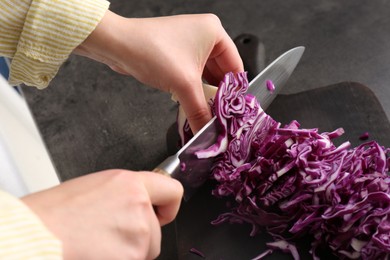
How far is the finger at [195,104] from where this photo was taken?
43.5 inches

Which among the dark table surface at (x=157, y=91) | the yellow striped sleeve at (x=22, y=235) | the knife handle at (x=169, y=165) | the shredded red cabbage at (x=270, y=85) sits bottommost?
the dark table surface at (x=157, y=91)

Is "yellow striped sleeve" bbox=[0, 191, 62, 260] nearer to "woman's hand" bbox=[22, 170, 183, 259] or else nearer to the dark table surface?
"woman's hand" bbox=[22, 170, 183, 259]

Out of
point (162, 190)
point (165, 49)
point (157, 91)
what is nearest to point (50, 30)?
point (165, 49)

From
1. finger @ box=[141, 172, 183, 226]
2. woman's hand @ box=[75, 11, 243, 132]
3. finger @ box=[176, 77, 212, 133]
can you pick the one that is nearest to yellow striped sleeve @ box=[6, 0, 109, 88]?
woman's hand @ box=[75, 11, 243, 132]

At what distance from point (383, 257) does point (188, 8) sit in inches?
45.6

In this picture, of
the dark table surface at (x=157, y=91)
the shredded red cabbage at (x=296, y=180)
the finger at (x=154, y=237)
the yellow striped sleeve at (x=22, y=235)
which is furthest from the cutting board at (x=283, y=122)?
the yellow striped sleeve at (x=22, y=235)

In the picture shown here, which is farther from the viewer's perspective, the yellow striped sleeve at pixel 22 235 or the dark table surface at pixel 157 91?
the dark table surface at pixel 157 91

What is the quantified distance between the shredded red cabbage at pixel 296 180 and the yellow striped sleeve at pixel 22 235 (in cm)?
54

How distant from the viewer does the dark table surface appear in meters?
1.53

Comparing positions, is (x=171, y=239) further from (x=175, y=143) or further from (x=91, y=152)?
(x=91, y=152)

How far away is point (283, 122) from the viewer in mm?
1380

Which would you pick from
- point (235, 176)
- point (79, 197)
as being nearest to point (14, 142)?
point (235, 176)

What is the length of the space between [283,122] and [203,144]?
335 mm

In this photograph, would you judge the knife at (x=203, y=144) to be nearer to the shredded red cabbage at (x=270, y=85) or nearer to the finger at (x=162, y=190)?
the shredded red cabbage at (x=270, y=85)
